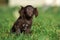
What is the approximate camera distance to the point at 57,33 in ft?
26.4

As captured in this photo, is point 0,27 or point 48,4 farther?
point 48,4

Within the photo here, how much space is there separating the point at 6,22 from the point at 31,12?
201cm

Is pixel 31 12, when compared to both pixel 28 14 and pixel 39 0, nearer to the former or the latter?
pixel 28 14

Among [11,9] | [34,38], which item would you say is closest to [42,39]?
[34,38]

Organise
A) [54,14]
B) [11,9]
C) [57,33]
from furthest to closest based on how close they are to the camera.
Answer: [11,9], [54,14], [57,33]

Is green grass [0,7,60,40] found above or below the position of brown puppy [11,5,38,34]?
below

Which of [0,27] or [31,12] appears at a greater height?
[31,12]

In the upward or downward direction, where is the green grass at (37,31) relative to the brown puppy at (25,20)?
downward

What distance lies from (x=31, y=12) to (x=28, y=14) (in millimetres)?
83

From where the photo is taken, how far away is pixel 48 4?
13867mm

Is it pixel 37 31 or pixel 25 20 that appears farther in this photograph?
pixel 37 31

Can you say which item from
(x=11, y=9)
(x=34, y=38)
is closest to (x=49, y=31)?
(x=34, y=38)

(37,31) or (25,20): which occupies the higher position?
(25,20)

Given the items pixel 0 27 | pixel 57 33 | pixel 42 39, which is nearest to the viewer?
pixel 42 39
